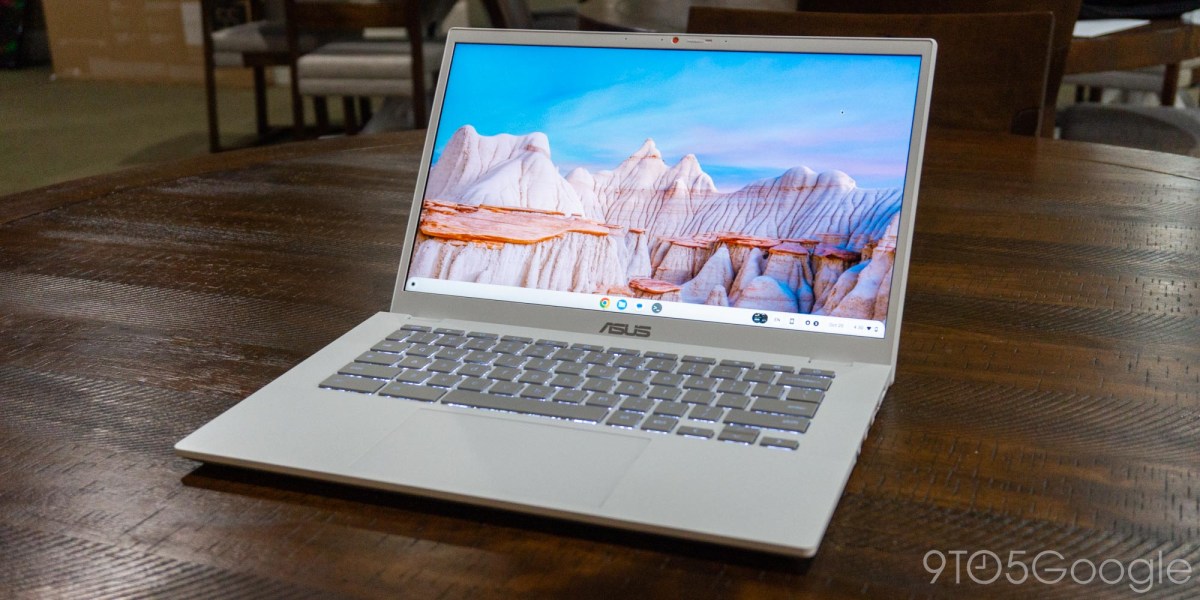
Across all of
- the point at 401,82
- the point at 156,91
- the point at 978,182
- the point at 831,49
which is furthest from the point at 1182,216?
the point at 156,91

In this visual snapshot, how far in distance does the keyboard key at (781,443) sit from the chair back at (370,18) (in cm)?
281

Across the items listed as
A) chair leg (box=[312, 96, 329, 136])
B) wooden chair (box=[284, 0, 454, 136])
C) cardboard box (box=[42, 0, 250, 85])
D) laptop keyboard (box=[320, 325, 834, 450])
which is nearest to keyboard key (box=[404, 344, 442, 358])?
laptop keyboard (box=[320, 325, 834, 450])

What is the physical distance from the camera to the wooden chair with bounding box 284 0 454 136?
10.2 feet

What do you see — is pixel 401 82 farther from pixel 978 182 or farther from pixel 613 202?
pixel 613 202

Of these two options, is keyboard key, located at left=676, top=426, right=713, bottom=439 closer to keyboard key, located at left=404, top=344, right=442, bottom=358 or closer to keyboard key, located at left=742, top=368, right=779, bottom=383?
keyboard key, located at left=742, top=368, right=779, bottom=383

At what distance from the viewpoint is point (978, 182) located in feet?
3.31

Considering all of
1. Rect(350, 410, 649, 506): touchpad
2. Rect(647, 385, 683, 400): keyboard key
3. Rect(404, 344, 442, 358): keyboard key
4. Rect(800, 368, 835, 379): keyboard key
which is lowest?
Rect(350, 410, 649, 506): touchpad

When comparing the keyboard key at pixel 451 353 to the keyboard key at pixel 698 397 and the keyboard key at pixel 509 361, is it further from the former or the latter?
the keyboard key at pixel 698 397

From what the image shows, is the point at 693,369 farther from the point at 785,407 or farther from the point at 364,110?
the point at 364,110

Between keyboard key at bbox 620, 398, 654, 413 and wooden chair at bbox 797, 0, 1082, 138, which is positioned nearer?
keyboard key at bbox 620, 398, 654, 413

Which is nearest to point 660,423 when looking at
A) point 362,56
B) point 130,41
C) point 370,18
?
point 370,18

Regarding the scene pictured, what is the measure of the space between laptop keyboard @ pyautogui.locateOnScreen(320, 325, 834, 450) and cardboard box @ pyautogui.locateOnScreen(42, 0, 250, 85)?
5106mm

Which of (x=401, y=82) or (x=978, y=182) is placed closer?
(x=978, y=182)

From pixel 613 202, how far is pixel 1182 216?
21.1 inches
